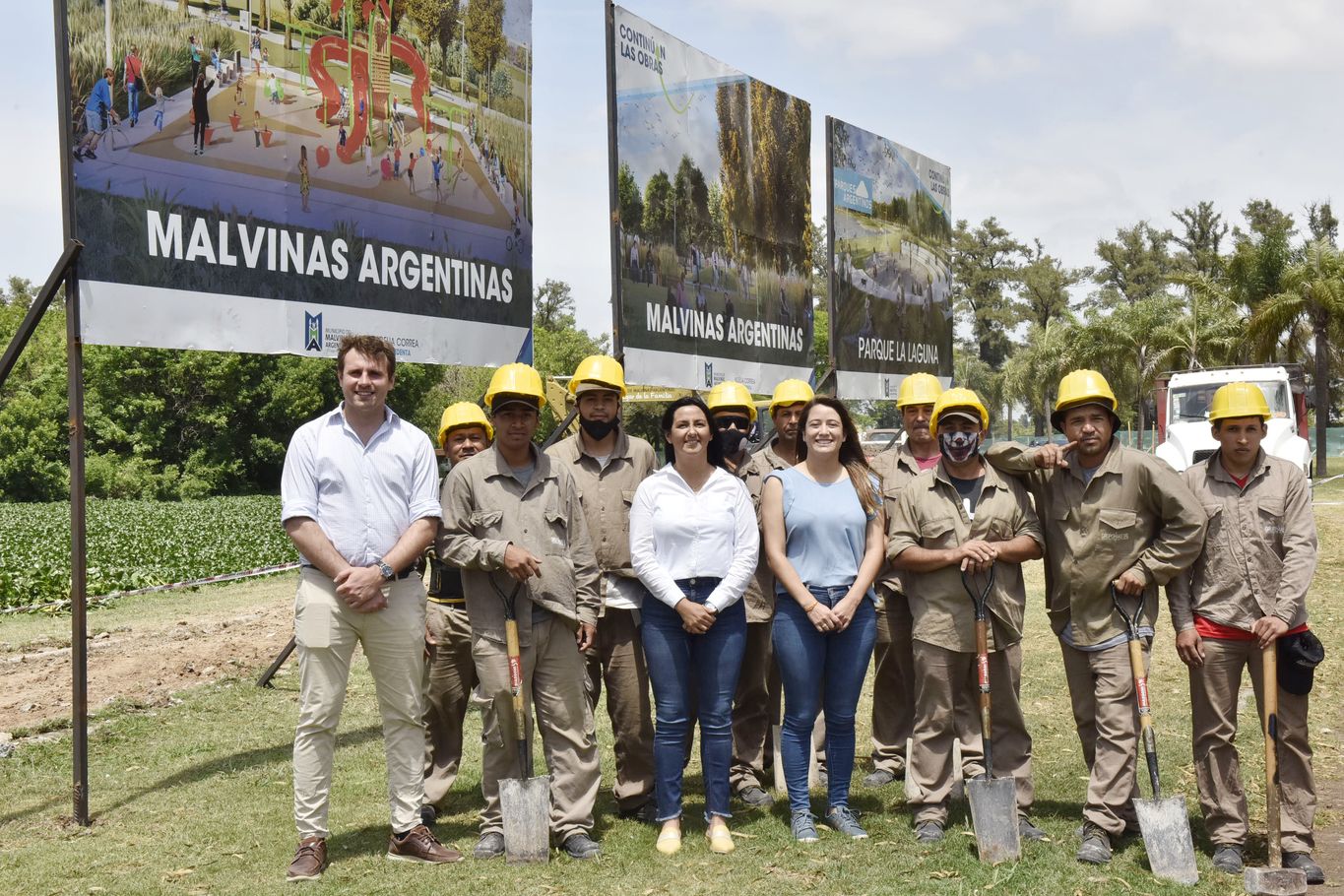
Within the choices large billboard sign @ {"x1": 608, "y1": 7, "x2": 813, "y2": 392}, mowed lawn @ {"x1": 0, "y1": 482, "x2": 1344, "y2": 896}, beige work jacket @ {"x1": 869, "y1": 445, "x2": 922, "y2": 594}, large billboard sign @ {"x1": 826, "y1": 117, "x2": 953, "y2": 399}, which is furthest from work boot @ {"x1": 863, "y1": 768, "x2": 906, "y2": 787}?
large billboard sign @ {"x1": 826, "y1": 117, "x2": 953, "y2": 399}

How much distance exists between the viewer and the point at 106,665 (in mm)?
10438

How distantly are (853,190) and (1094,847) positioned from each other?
29.2 feet

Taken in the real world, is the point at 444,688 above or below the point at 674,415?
below

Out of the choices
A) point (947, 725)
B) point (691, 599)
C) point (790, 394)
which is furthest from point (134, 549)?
point (947, 725)

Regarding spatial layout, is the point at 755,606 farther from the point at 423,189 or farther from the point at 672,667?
the point at 423,189

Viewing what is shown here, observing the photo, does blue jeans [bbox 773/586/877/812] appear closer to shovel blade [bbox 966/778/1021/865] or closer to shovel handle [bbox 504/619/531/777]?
shovel blade [bbox 966/778/1021/865]

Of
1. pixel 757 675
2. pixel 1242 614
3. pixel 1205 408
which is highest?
pixel 1205 408

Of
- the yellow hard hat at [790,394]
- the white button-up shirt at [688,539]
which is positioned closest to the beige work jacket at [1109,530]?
the white button-up shirt at [688,539]

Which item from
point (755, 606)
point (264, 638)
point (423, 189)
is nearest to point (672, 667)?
point (755, 606)

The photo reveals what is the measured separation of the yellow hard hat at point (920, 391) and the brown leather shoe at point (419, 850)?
348 centimetres

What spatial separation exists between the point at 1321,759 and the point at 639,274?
5.53 m

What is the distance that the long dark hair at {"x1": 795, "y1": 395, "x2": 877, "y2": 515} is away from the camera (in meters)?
5.78

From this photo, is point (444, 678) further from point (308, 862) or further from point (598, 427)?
point (598, 427)

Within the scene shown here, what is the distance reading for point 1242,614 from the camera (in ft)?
17.1
